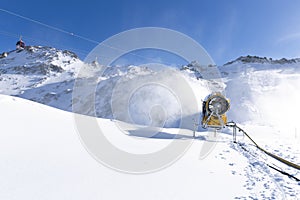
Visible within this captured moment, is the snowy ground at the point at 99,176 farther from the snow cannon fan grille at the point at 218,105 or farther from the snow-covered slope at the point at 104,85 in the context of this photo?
the snow-covered slope at the point at 104,85

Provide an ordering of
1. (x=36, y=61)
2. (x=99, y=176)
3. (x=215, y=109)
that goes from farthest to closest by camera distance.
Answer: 1. (x=36, y=61)
2. (x=215, y=109)
3. (x=99, y=176)

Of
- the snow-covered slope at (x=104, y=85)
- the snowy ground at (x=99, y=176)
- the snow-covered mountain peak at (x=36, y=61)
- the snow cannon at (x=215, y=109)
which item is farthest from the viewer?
the snow-covered mountain peak at (x=36, y=61)

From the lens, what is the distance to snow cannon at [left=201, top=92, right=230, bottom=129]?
11.7 metres

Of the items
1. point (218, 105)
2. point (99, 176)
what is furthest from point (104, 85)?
point (99, 176)

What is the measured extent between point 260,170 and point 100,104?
43.6 meters

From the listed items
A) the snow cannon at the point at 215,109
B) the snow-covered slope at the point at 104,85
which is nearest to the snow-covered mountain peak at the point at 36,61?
the snow-covered slope at the point at 104,85

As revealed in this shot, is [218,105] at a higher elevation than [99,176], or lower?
higher

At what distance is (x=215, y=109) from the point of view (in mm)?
11812

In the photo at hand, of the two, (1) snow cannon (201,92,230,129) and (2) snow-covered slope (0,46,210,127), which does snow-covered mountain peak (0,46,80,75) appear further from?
(1) snow cannon (201,92,230,129)

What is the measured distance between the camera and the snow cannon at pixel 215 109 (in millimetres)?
11717

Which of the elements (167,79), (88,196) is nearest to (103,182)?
(88,196)

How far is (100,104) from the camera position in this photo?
46438 mm

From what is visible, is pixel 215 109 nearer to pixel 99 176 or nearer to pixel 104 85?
pixel 99 176

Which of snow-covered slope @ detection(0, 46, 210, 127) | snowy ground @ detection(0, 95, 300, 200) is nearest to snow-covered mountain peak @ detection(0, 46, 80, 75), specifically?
snow-covered slope @ detection(0, 46, 210, 127)
